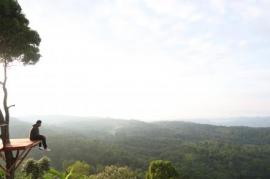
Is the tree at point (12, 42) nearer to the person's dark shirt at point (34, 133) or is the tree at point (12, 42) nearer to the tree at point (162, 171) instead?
the person's dark shirt at point (34, 133)

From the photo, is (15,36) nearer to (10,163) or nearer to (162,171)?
(10,163)

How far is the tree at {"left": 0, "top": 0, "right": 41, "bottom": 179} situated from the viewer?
14.7 metres

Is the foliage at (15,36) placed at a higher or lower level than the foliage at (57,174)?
higher

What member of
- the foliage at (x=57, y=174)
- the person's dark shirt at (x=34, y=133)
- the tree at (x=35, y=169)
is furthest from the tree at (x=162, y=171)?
the person's dark shirt at (x=34, y=133)

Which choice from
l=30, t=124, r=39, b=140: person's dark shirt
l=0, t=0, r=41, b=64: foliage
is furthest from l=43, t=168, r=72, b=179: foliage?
l=0, t=0, r=41, b=64: foliage

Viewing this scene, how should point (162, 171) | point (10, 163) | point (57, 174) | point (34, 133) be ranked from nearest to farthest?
1. point (10, 163)
2. point (34, 133)
3. point (57, 174)
4. point (162, 171)

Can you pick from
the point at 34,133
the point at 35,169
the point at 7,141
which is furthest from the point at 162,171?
the point at 7,141

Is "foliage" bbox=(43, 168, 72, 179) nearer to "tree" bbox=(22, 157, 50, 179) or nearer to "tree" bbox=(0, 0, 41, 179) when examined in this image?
"tree" bbox=(22, 157, 50, 179)

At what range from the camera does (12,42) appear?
1552cm

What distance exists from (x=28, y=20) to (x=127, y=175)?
50.0 metres

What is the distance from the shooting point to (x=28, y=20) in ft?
52.8

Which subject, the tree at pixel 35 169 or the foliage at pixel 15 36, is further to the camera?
the tree at pixel 35 169

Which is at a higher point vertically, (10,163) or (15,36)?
(15,36)

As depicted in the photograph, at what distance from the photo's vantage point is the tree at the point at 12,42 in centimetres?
1466
